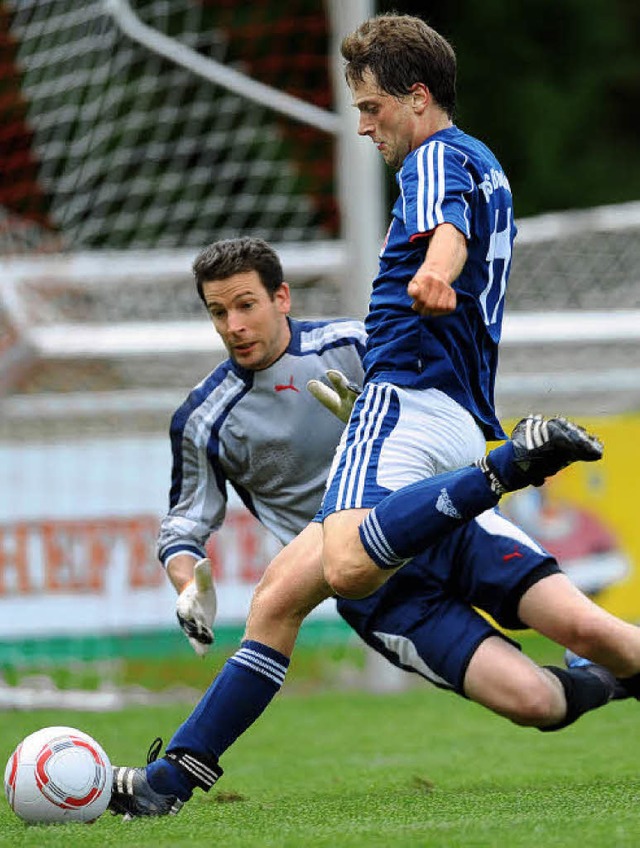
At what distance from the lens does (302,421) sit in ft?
16.6

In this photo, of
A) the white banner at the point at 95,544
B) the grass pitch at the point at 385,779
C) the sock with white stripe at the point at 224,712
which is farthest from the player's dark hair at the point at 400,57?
the white banner at the point at 95,544

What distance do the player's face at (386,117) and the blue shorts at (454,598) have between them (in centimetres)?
101

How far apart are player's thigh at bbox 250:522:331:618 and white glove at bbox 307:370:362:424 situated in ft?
1.15

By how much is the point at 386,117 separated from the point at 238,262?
709 mm

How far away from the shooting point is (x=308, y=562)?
15.0 feet

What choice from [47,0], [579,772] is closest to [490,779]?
[579,772]

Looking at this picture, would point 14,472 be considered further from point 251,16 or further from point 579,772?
point 251,16

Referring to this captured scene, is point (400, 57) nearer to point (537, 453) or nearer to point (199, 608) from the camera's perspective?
point (537, 453)

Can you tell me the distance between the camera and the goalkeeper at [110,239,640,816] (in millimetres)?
4352

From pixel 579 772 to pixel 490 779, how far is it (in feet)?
0.95

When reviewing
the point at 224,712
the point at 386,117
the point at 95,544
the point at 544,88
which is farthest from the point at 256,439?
the point at 544,88

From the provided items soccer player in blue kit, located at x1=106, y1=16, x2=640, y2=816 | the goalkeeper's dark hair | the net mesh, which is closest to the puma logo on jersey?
the goalkeeper's dark hair

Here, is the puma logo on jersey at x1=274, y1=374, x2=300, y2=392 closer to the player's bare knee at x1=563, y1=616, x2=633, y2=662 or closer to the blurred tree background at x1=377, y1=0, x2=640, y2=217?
the player's bare knee at x1=563, y1=616, x2=633, y2=662

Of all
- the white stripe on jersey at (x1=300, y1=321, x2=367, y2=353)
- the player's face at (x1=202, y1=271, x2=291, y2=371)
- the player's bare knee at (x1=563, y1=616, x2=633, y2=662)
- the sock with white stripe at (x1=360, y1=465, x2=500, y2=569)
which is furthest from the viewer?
the white stripe on jersey at (x1=300, y1=321, x2=367, y2=353)
